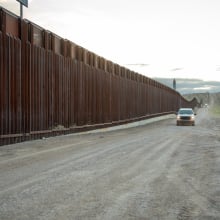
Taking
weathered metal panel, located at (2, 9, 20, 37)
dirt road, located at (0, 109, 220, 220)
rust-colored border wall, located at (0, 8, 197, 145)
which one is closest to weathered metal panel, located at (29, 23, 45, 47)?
rust-colored border wall, located at (0, 8, 197, 145)

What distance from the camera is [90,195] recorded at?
7.71 metres

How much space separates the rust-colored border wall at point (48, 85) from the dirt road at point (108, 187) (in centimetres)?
549

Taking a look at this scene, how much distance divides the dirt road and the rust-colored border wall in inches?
216

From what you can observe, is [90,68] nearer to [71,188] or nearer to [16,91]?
[16,91]

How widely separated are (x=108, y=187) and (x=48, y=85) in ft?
50.5

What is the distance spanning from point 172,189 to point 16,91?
12.5m

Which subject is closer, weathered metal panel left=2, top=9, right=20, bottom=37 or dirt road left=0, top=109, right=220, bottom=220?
dirt road left=0, top=109, right=220, bottom=220

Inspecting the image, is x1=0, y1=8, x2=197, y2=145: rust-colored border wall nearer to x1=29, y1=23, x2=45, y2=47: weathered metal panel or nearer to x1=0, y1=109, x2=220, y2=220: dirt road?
x1=29, y1=23, x2=45, y2=47: weathered metal panel

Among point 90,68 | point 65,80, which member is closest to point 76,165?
point 65,80

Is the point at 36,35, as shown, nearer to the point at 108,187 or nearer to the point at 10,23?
the point at 10,23

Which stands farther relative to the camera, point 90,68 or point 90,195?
point 90,68

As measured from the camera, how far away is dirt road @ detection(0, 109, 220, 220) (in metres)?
6.45

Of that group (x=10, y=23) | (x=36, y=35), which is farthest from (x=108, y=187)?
(x=36, y=35)

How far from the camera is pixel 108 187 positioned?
855 centimetres
